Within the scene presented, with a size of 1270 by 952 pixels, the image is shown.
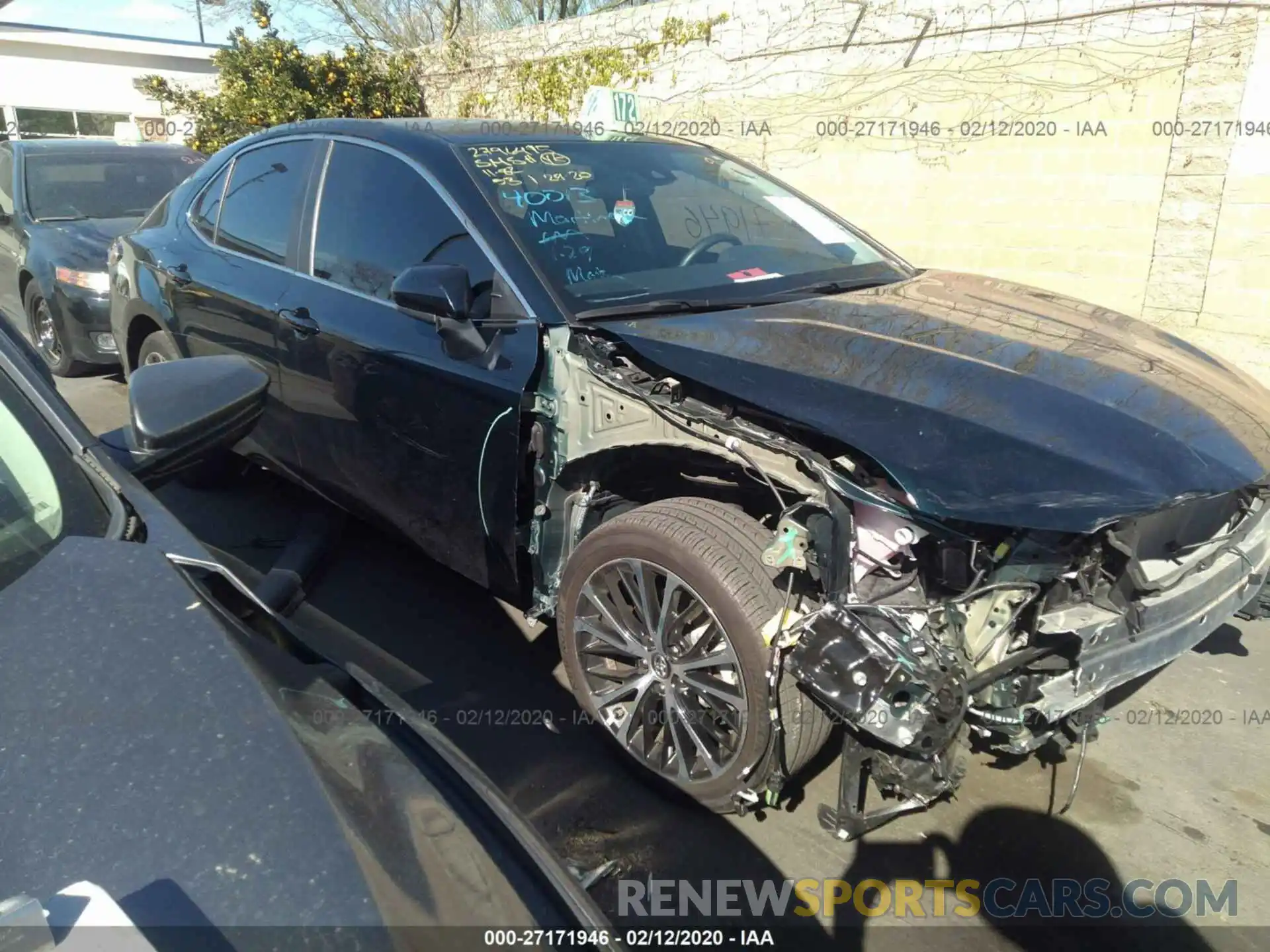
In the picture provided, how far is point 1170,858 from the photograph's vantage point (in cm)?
250

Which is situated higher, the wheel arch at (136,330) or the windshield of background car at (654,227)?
the windshield of background car at (654,227)

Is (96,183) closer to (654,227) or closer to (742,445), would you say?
(654,227)

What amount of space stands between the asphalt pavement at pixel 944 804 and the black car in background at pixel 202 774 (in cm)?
116

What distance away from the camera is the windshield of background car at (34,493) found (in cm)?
153

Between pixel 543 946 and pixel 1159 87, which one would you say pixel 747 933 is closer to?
pixel 543 946

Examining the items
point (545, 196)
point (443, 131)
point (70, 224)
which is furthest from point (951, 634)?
point (70, 224)

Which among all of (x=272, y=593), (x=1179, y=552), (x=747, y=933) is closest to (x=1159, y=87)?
(x=1179, y=552)

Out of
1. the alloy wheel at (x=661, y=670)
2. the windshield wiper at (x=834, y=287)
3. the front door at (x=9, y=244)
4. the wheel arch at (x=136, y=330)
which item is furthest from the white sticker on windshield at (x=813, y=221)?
the front door at (x=9, y=244)

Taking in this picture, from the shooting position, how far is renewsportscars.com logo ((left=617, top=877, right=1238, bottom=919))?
2324 millimetres

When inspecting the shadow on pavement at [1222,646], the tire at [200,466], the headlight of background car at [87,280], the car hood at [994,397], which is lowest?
the shadow on pavement at [1222,646]

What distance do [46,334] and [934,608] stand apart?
763 centimetres

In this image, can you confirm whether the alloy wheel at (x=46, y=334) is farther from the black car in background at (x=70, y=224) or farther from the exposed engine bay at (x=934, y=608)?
the exposed engine bay at (x=934, y=608)

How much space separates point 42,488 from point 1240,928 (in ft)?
9.39

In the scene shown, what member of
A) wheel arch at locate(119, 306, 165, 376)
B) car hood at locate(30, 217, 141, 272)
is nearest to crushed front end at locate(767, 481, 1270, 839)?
wheel arch at locate(119, 306, 165, 376)
